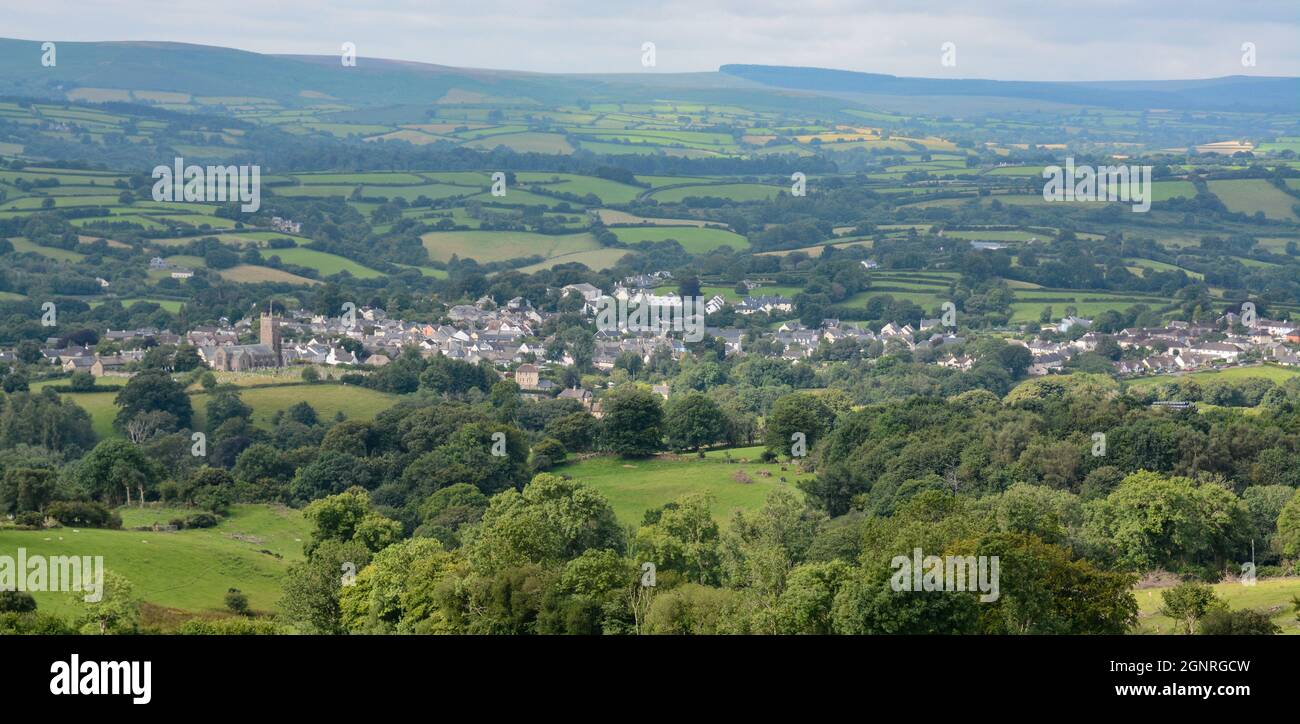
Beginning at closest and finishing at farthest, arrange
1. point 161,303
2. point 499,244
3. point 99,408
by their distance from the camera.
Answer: point 99,408
point 161,303
point 499,244

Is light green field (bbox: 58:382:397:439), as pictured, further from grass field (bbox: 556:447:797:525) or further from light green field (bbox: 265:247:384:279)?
light green field (bbox: 265:247:384:279)

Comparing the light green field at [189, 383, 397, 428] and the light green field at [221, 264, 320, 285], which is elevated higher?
the light green field at [221, 264, 320, 285]

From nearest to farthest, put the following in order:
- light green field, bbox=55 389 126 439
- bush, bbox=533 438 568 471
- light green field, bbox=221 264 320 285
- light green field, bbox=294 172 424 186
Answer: bush, bbox=533 438 568 471
light green field, bbox=55 389 126 439
light green field, bbox=221 264 320 285
light green field, bbox=294 172 424 186

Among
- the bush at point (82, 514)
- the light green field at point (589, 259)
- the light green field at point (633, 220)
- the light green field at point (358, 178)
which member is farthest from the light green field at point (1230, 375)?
the light green field at point (358, 178)

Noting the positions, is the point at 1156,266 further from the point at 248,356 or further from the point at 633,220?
the point at 248,356

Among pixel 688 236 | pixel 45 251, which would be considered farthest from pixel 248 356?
pixel 688 236

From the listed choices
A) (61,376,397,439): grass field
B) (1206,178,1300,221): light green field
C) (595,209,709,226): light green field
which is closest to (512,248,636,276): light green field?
(595,209,709,226): light green field
